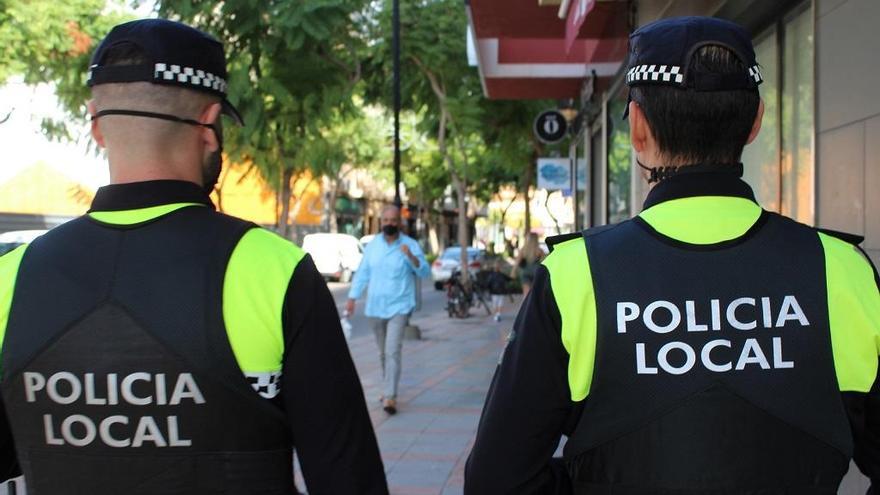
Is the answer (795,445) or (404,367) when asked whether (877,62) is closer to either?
(795,445)

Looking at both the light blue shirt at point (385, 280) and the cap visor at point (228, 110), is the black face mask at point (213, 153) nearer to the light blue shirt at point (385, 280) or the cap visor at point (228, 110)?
the cap visor at point (228, 110)

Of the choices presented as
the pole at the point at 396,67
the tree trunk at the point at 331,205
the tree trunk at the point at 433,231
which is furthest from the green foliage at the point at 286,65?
the tree trunk at the point at 433,231

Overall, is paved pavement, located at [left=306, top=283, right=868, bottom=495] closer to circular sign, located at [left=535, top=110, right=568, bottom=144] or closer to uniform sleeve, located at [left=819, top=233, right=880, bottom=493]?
uniform sleeve, located at [left=819, top=233, right=880, bottom=493]

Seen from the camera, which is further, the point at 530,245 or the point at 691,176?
the point at 530,245

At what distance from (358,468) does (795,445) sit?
0.80 metres

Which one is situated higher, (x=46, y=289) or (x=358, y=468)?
(x=46, y=289)

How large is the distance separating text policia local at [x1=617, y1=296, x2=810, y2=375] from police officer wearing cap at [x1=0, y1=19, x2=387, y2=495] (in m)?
0.56

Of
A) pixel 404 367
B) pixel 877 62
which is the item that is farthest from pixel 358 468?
pixel 404 367

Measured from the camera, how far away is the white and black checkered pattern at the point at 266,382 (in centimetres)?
160

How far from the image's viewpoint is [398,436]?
23.4 feet

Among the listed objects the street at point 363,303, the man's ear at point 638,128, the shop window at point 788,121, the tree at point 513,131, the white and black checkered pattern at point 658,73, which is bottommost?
the street at point 363,303

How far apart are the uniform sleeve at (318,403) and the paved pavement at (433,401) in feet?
13.3

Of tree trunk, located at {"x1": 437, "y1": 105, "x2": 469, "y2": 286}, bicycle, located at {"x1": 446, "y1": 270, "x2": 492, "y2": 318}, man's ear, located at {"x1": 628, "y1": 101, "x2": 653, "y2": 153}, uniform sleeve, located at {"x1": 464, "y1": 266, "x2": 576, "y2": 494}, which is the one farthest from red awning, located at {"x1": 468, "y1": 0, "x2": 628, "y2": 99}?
bicycle, located at {"x1": 446, "y1": 270, "x2": 492, "y2": 318}

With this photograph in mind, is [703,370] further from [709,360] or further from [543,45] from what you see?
[543,45]
